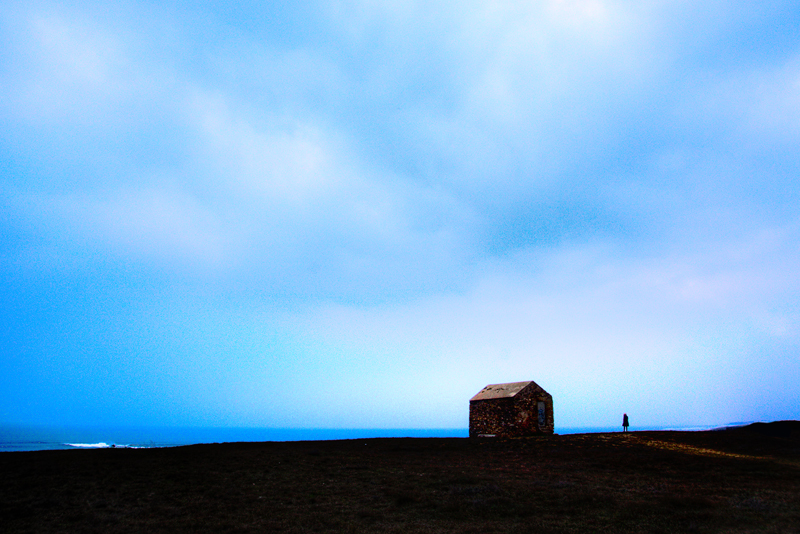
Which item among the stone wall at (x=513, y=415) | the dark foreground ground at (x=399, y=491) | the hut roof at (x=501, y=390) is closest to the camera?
the dark foreground ground at (x=399, y=491)

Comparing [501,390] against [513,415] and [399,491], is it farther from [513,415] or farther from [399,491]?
[399,491]

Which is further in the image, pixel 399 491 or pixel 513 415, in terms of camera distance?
pixel 513 415

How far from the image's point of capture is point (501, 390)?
147 feet

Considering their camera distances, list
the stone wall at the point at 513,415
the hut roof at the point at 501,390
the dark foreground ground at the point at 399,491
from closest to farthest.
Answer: the dark foreground ground at the point at 399,491
the stone wall at the point at 513,415
the hut roof at the point at 501,390

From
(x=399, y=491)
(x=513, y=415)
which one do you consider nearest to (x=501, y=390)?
(x=513, y=415)

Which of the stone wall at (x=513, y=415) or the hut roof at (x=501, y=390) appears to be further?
the hut roof at (x=501, y=390)

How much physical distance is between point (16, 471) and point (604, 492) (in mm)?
24104

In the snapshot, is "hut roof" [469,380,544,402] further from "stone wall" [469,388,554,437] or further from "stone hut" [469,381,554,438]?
"stone wall" [469,388,554,437]

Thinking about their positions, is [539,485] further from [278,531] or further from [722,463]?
[722,463]

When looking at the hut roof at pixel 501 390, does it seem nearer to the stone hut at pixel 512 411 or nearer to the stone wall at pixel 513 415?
the stone hut at pixel 512 411

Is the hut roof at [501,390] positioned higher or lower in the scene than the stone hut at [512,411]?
higher

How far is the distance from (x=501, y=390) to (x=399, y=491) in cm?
3026

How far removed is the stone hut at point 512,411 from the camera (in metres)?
41.7

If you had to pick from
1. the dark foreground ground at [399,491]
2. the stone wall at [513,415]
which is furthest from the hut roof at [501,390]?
the dark foreground ground at [399,491]
